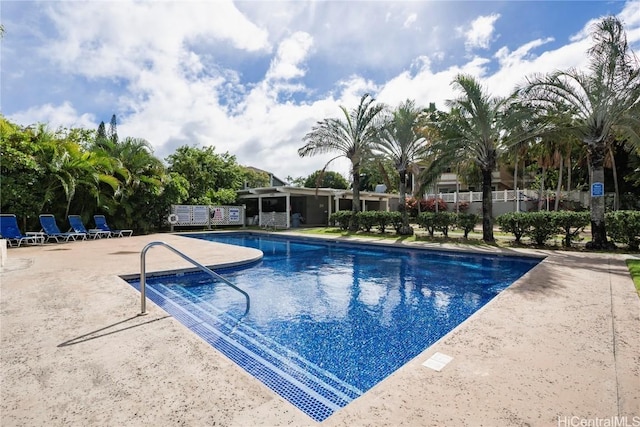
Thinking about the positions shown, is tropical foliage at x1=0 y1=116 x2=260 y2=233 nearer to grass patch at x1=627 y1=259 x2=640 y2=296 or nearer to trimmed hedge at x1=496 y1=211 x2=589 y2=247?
trimmed hedge at x1=496 y1=211 x2=589 y2=247

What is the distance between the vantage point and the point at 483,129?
13961 millimetres

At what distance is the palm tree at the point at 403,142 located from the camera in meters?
17.5

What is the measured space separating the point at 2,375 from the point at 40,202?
15535mm

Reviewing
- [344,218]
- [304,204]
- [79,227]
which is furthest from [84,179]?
[304,204]

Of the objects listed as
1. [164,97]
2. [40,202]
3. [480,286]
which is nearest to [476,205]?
[480,286]

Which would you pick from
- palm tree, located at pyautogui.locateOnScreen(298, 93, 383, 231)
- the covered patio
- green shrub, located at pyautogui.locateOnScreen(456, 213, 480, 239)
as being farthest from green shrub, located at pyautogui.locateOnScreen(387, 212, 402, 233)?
the covered patio

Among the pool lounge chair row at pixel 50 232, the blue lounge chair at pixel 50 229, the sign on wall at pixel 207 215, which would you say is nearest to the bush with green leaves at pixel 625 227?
the pool lounge chair row at pixel 50 232

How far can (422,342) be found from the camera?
15.9ft

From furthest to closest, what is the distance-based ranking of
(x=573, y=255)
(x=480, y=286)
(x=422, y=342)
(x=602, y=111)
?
(x=602, y=111)
(x=573, y=255)
(x=480, y=286)
(x=422, y=342)

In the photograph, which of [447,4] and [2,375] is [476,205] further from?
[2,375]

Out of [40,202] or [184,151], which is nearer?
[40,202]

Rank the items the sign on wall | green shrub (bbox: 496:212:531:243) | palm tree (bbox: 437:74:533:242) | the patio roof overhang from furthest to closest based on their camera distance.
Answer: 1. the patio roof overhang
2. the sign on wall
3. green shrub (bbox: 496:212:531:243)
4. palm tree (bbox: 437:74:533:242)

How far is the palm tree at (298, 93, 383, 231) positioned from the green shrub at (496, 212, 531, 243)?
8123mm

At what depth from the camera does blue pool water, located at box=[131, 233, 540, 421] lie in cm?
394
